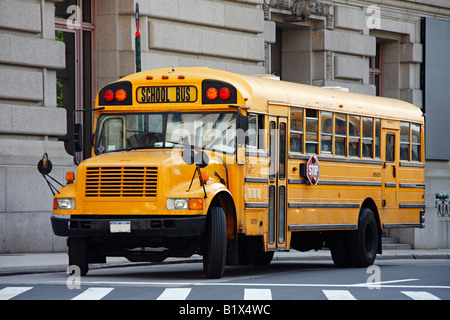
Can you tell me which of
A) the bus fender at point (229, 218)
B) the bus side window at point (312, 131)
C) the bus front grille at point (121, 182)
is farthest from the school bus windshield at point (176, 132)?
the bus side window at point (312, 131)

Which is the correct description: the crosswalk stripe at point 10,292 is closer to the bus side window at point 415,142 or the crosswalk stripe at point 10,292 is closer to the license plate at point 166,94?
the license plate at point 166,94

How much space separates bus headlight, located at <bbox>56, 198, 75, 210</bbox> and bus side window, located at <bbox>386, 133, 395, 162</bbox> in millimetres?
7511

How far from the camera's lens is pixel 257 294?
514 inches

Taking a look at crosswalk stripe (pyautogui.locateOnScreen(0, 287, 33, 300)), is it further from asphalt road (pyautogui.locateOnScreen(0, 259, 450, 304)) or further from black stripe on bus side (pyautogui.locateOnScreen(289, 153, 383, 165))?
black stripe on bus side (pyautogui.locateOnScreen(289, 153, 383, 165))

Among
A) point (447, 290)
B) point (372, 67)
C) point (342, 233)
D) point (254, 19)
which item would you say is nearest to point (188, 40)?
point (254, 19)

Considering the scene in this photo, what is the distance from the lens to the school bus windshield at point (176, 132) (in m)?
15.8

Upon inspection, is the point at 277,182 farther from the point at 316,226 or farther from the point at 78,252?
the point at 78,252

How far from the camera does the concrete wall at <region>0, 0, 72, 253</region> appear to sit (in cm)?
2117

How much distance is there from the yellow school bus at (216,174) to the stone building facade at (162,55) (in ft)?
16.0

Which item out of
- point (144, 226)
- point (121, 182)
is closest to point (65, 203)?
point (121, 182)

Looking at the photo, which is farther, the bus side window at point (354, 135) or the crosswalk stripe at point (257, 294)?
the bus side window at point (354, 135)

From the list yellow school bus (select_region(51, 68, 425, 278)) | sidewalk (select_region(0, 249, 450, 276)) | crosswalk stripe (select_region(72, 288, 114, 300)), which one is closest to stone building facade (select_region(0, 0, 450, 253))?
sidewalk (select_region(0, 249, 450, 276))

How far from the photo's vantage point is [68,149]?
23719 mm

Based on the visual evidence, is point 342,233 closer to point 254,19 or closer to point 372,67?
point 254,19
